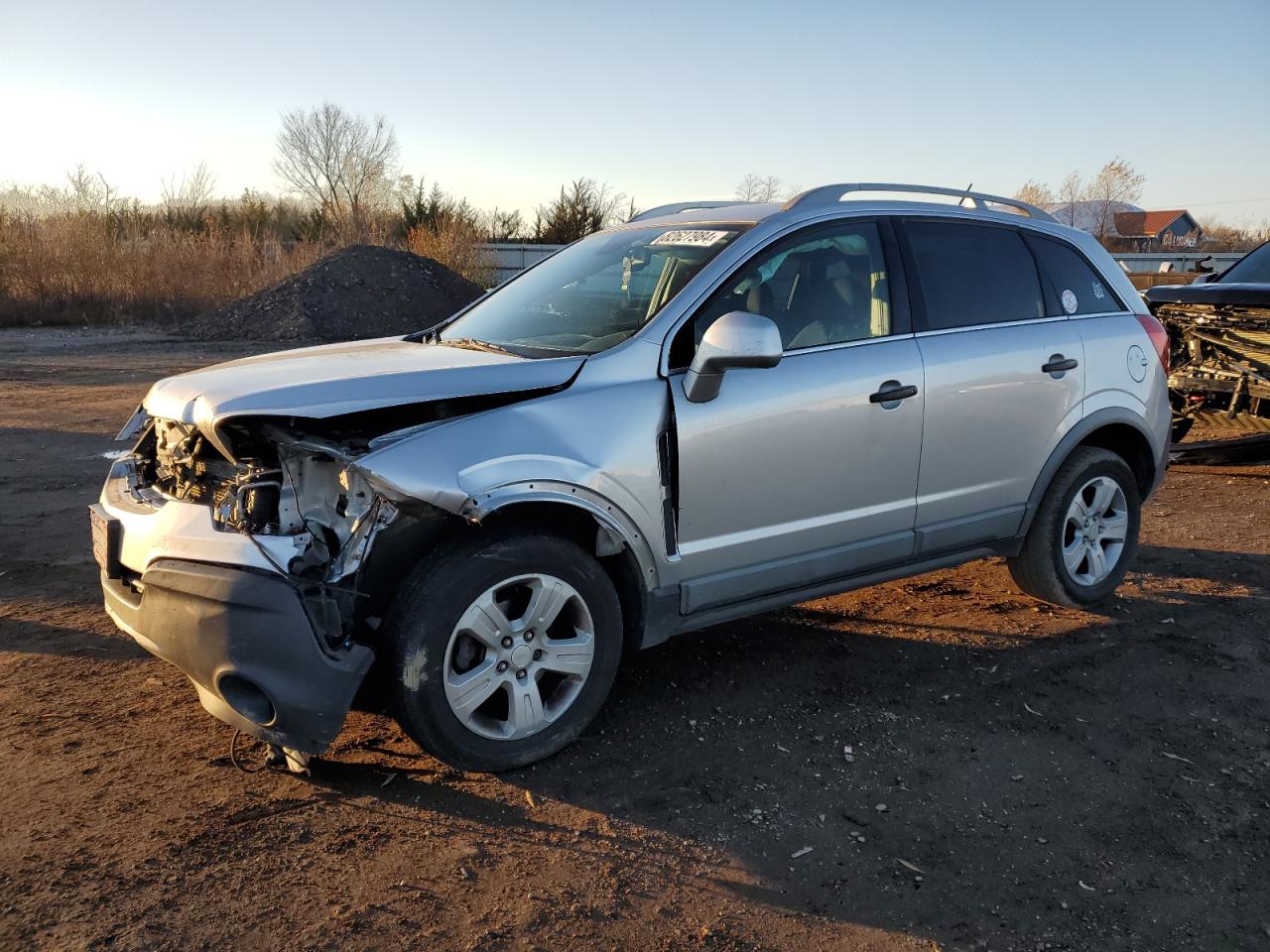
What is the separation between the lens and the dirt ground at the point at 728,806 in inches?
105

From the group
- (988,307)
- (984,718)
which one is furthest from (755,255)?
(984,718)

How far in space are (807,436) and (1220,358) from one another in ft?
20.0

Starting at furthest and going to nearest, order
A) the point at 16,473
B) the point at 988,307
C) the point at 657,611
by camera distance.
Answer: the point at 16,473 < the point at 988,307 < the point at 657,611

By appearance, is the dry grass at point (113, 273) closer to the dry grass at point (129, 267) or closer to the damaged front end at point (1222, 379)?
the dry grass at point (129, 267)

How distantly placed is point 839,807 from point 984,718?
3.23 ft

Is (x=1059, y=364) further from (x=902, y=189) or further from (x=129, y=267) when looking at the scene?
(x=129, y=267)

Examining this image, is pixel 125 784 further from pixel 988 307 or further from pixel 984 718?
pixel 988 307

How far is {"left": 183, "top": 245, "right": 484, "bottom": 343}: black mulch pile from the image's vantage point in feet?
69.1

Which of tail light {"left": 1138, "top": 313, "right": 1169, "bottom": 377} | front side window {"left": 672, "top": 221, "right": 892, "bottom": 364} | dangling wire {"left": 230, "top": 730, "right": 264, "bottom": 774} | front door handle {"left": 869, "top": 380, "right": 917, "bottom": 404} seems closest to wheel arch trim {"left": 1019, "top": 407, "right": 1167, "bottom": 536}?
tail light {"left": 1138, "top": 313, "right": 1169, "bottom": 377}

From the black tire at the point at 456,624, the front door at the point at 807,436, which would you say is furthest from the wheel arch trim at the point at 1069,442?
the black tire at the point at 456,624

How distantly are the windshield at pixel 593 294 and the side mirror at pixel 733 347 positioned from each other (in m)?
0.36

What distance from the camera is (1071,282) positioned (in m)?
4.87

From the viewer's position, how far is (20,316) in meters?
22.7

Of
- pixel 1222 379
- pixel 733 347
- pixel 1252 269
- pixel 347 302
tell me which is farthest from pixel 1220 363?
pixel 347 302
